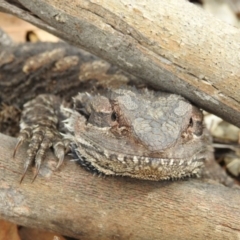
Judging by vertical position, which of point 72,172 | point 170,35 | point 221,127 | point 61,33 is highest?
point 170,35

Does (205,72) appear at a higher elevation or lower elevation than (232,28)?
lower

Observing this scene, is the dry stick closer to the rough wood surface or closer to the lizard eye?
the rough wood surface

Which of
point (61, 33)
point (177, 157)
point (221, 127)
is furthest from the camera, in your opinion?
point (221, 127)

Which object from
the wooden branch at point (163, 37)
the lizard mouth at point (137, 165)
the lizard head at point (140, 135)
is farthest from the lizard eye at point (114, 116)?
the wooden branch at point (163, 37)

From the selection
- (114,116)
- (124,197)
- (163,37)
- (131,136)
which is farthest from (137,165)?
(163,37)

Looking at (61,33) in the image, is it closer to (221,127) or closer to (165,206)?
(165,206)

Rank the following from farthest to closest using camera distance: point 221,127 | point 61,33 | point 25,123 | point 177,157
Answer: point 221,127
point 25,123
point 61,33
point 177,157

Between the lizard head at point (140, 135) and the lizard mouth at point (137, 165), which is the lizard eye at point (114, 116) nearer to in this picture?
the lizard head at point (140, 135)

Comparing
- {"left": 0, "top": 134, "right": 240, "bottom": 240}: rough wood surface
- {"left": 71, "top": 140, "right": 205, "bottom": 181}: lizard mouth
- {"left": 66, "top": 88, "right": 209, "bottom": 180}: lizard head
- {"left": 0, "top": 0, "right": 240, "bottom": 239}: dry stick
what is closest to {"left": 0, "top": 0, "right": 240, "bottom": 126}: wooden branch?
{"left": 0, "top": 0, "right": 240, "bottom": 239}: dry stick

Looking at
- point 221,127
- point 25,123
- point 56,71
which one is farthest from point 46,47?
point 221,127
